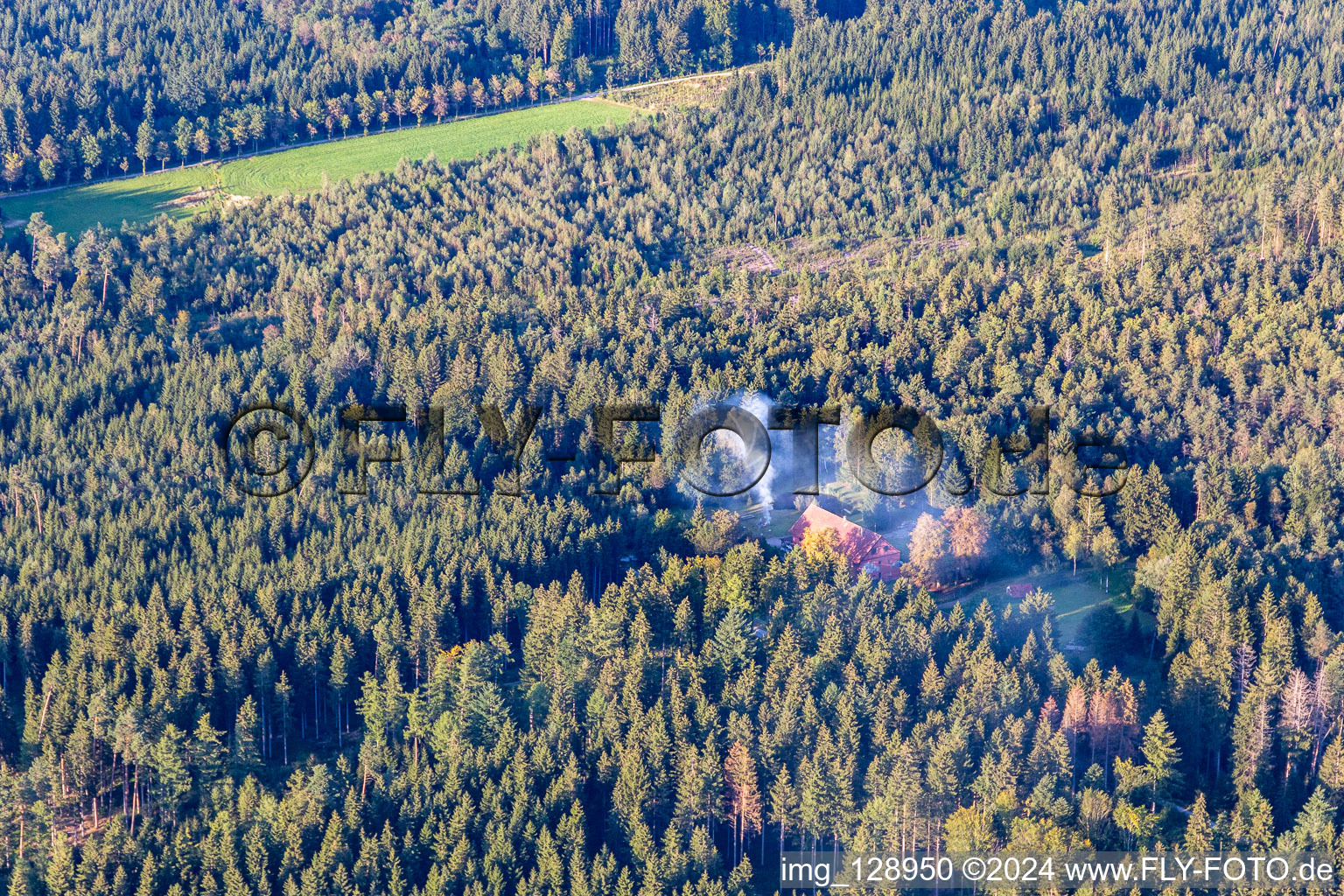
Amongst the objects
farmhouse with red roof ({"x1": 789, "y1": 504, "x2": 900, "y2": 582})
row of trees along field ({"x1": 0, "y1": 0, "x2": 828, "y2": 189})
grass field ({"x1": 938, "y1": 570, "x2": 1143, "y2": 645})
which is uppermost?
row of trees along field ({"x1": 0, "y1": 0, "x2": 828, "y2": 189})

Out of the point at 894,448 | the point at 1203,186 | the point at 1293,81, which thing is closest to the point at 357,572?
the point at 894,448

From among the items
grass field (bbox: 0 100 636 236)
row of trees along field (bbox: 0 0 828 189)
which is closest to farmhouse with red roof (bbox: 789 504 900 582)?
grass field (bbox: 0 100 636 236)

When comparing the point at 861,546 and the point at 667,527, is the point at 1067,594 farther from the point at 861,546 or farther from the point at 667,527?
the point at 667,527

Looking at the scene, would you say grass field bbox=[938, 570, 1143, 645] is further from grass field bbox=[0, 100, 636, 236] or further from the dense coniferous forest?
grass field bbox=[0, 100, 636, 236]

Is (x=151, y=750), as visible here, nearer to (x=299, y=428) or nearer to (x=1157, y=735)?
(x=299, y=428)

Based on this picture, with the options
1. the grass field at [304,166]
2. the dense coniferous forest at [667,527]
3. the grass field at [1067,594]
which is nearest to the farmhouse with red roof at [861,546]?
the dense coniferous forest at [667,527]

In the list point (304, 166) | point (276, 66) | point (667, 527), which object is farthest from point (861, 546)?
point (276, 66)

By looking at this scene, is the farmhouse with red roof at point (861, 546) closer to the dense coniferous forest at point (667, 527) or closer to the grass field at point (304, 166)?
the dense coniferous forest at point (667, 527)
